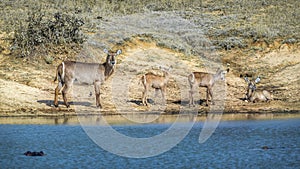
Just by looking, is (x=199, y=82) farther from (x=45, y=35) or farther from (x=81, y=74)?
(x=45, y=35)

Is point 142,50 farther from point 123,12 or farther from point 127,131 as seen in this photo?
point 127,131

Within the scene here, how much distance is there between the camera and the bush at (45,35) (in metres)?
27.1

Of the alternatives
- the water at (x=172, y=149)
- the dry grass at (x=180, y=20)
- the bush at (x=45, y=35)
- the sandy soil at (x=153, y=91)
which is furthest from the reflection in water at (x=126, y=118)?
the dry grass at (x=180, y=20)

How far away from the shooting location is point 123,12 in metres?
38.7

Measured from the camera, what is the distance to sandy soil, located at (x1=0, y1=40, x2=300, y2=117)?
21.2m

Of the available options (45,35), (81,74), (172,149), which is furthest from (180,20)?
(172,149)

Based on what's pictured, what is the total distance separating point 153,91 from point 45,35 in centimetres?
679

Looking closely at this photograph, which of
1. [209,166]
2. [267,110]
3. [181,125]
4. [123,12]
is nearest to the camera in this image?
[209,166]

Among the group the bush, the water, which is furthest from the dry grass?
the water

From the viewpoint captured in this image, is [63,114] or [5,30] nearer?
[63,114]

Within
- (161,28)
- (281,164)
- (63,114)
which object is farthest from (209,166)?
(161,28)

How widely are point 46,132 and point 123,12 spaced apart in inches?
898

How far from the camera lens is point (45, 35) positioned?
28000mm

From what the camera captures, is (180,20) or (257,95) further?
(180,20)
